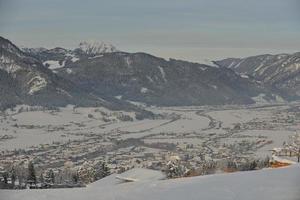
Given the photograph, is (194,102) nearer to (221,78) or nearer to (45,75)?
(221,78)

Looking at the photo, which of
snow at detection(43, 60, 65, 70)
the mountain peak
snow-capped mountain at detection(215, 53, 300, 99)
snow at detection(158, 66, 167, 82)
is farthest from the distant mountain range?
the mountain peak

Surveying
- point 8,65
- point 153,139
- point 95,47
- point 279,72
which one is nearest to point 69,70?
point 8,65

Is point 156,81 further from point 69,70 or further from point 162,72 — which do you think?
point 69,70

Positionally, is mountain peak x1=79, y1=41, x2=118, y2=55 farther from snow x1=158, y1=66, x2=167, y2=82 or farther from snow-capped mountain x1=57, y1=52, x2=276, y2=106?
snow x1=158, y1=66, x2=167, y2=82

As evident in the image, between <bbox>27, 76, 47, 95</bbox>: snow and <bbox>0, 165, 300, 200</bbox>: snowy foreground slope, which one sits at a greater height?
<bbox>27, 76, 47, 95</bbox>: snow

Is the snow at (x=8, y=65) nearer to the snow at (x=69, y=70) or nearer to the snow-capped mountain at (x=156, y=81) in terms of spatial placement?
the snow-capped mountain at (x=156, y=81)

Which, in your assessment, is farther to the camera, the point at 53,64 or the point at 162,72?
the point at 53,64
